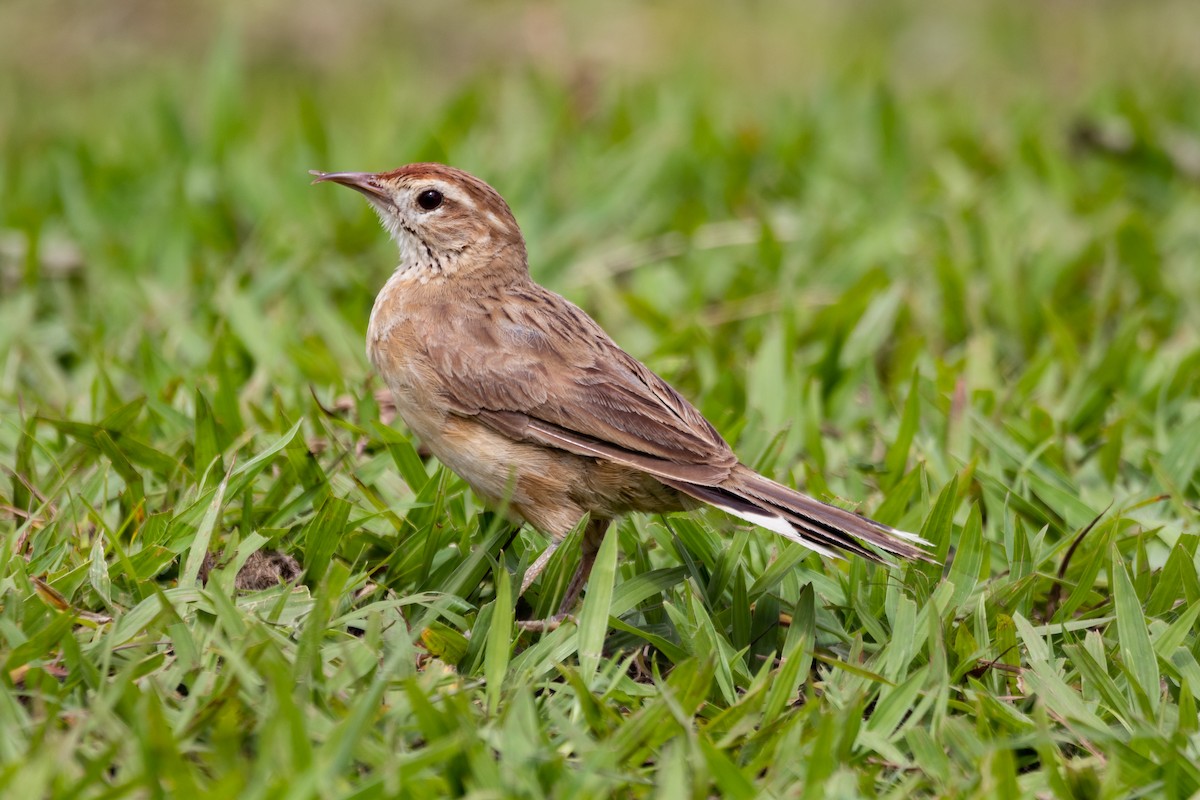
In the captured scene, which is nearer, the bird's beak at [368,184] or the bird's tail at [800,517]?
the bird's tail at [800,517]

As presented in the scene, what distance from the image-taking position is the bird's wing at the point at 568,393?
14.4ft

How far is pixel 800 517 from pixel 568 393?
898 mm

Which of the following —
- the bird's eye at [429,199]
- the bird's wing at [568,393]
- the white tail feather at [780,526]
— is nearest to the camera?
the white tail feather at [780,526]

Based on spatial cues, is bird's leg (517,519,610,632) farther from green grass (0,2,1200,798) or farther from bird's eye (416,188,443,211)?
bird's eye (416,188,443,211)

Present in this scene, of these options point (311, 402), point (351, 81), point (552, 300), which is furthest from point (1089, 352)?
point (351, 81)

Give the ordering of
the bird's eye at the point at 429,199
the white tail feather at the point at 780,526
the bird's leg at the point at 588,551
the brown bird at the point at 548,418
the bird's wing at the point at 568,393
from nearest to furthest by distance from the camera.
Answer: the white tail feather at the point at 780,526 → the brown bird at the point at 548,418 → the bird's wing at the point at 568,393 → the bird's leg at the point at 588,551 → the bird's eye at the point at 429,199

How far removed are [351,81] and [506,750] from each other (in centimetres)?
819

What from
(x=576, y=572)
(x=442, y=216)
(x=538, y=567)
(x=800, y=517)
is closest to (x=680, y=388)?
(x=442, y=216)

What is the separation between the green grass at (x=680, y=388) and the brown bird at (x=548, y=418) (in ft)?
0.77

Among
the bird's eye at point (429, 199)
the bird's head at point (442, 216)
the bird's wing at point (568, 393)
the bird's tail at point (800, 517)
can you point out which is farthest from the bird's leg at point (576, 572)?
the bird's eye at point (429, 199)

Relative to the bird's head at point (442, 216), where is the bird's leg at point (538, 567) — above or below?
below

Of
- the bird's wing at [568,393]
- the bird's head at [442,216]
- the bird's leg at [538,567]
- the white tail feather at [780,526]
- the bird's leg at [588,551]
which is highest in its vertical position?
the bird's head at [442,216]

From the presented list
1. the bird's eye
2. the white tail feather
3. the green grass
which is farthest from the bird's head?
the white tail feather

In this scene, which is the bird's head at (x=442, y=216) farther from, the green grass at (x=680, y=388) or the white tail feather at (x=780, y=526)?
the white tail feather at (x=780, y=526)
